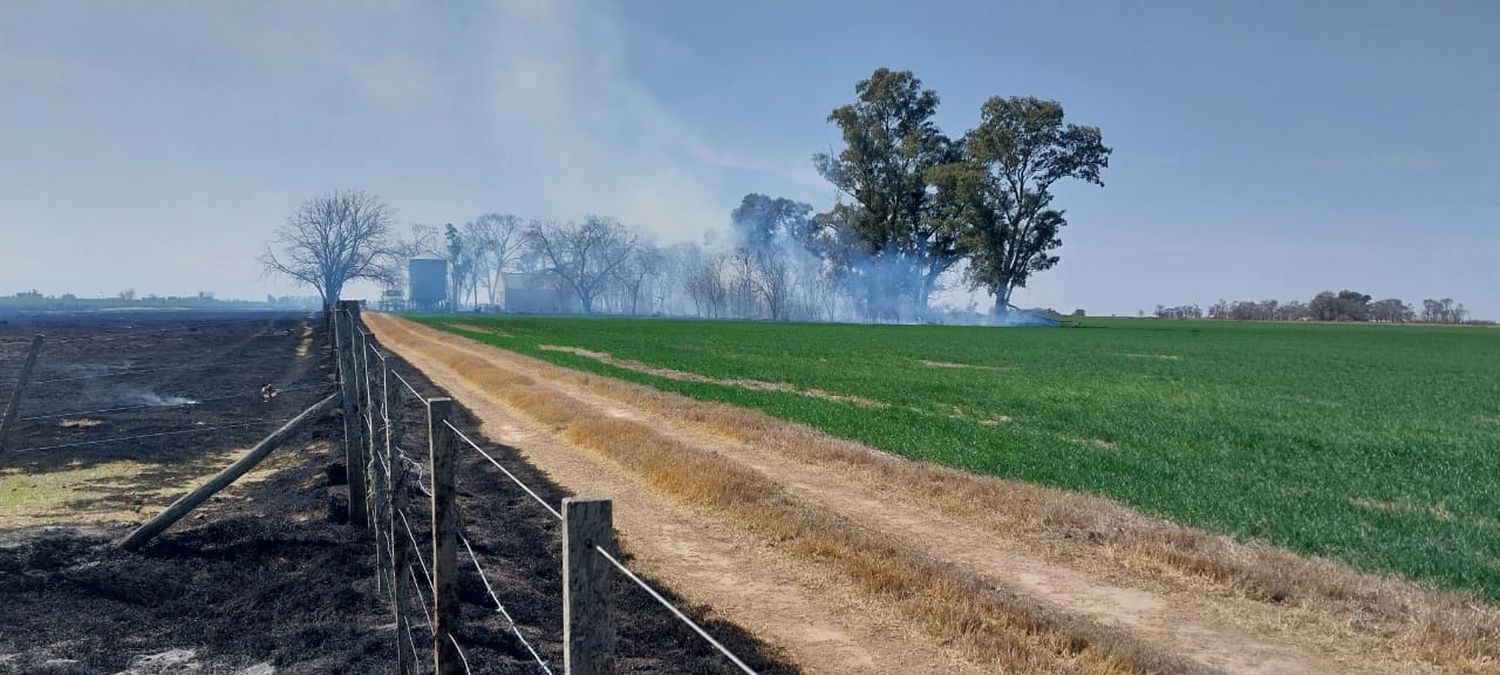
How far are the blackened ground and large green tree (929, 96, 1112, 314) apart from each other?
67522mm

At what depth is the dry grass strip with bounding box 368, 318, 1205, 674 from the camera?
5.72 metres

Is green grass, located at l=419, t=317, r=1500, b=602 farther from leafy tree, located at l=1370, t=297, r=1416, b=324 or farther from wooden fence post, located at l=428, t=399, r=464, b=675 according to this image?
leafy tree, located at l=1370, t=297, r=1416, b=324

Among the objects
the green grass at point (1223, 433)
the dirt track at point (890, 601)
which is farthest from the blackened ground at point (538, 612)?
the green grass at point (1223, 433)

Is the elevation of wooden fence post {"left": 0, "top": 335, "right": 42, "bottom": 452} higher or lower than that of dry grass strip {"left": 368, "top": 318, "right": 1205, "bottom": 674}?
higher

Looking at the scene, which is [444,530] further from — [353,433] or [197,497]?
[197,497]

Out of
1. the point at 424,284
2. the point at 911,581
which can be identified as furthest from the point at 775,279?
the point at 911,581

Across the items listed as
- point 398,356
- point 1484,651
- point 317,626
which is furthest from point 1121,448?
point 398,356

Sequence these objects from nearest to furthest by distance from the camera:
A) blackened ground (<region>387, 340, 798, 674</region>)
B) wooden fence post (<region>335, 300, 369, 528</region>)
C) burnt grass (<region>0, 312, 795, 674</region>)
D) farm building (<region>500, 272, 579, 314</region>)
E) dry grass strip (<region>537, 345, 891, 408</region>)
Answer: blackened ground (<region>387, 340, 798, 674</region>) < burnt grass (<region>0, 312, 795, 674</region>) < wooden fence post (<region>335, 300, 369, 528</region>) < dry grass strip (<region>537, 345, 891, 408</region>) < farm building (<region>500, 272, 579, 314</region>)

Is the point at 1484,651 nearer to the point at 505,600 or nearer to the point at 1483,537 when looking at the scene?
the point at 1483,537

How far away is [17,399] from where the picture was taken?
1083cm

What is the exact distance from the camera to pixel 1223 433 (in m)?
15.5

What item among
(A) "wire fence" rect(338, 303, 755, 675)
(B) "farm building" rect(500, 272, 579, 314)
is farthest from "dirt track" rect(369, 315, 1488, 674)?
(B) "farm building" rect(500, 272, 579, 314)

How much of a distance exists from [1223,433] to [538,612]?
1311 cm

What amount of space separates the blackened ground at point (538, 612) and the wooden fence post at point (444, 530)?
1.01m
